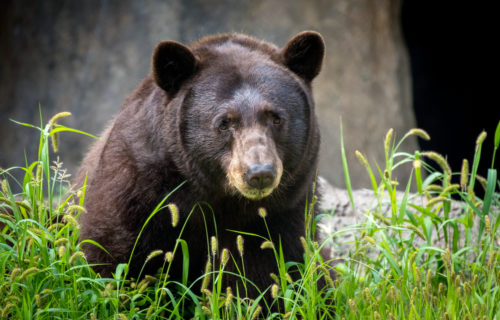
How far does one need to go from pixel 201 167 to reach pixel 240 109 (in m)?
0.44

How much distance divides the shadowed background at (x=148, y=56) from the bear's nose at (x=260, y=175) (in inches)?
249

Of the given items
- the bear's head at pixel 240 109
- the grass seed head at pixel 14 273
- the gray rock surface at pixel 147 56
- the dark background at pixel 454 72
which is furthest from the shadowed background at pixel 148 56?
the grass seed head at pixel 14 273

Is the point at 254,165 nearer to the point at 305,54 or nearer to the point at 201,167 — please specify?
the point at 201,167

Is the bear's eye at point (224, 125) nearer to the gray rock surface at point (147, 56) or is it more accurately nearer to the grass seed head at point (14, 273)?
the grass seed head at point (14, 273)

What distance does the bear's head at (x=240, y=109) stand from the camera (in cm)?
372

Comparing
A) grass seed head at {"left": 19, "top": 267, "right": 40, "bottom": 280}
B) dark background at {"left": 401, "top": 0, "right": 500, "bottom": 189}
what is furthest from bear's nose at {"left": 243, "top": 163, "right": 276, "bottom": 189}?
dark background at {"left": 401, "top": 0, "right": 500, "bottom": 189}

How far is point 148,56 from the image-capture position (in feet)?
31.8

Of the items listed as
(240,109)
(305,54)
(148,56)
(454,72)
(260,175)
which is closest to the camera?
(260,175)

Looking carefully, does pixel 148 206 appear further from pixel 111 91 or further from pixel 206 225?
pixel 111 91

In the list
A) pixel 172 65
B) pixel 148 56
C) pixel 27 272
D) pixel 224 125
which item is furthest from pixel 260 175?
pixel 148 56

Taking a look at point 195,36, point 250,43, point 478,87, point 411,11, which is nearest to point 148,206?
point 250,43

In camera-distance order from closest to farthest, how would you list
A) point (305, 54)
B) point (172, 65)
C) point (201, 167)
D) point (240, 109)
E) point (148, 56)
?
point (240, 109)
point (201, 167)
point (172, 65)
point (305, 54)
point (148, 56)

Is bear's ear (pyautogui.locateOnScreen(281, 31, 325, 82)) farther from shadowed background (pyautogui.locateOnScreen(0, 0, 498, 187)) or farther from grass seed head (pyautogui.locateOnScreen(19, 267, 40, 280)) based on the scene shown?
shadowed background (pyautogui.locateOnScreen(0, 0, 498, 187))

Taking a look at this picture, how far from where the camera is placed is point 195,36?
9555 millimetres
